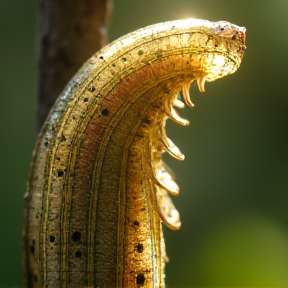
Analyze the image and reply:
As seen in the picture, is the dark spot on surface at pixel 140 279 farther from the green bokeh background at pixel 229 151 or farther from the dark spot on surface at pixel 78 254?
the green bokeh background at pixel 229 151

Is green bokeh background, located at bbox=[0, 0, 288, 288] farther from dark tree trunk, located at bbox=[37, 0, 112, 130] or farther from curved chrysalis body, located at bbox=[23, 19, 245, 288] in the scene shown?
curved chrysalis body, located at bbox=[23, 19, 245, 288]

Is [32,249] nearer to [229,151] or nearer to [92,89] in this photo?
[92,89]

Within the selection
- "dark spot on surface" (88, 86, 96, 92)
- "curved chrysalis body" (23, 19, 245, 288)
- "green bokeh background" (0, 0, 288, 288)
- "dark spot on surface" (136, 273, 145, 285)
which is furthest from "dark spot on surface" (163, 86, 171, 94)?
"green bokeh background" (0, 0, 288, 288)

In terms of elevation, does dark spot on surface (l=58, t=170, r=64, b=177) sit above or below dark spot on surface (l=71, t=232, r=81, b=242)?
above

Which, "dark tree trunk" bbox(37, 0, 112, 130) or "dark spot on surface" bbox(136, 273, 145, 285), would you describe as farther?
"dark tree trunk" bbox(37, 0, 112, 130)

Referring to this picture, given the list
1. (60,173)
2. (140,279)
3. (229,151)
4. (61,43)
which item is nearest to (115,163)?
(60,173)

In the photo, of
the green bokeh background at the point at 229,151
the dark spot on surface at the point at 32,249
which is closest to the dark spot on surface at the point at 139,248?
the dark spot on surface at the point at 32,249
